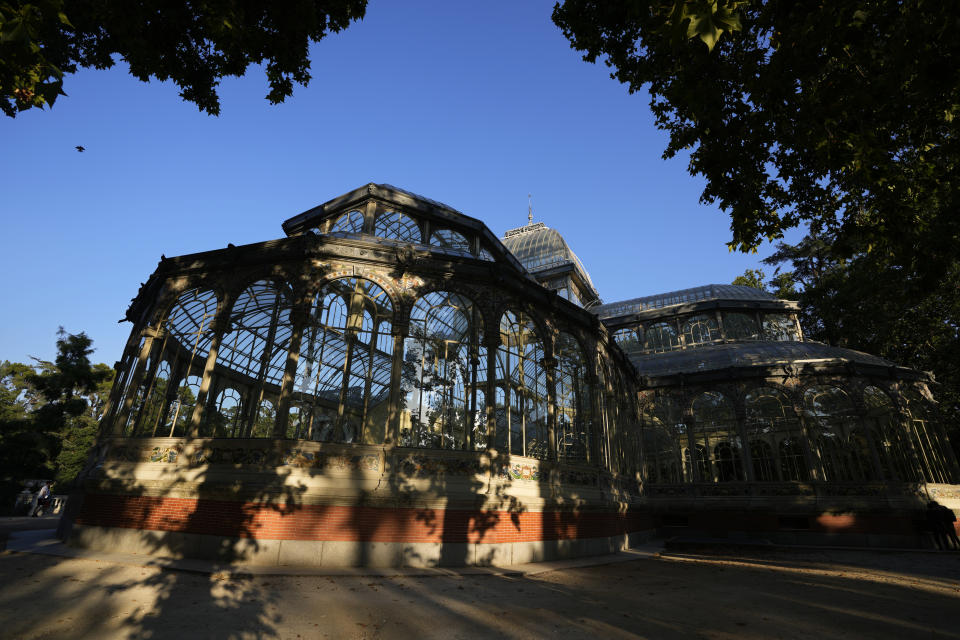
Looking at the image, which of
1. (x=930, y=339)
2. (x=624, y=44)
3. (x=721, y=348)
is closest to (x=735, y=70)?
(x=624, y=44)

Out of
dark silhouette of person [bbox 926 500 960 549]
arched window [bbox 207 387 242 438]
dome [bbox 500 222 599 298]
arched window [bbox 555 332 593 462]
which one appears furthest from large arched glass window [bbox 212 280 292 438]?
dark silhouette of person [bbox 926 500 960 549]

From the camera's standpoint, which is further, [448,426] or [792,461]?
[792,461]

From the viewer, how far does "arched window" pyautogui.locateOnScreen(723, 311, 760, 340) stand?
28.2m

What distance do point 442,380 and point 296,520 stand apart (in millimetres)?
4917

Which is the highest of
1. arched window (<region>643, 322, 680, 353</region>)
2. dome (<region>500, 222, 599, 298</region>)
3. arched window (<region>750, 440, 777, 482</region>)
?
dome (<region>500, 222, 599, 298</region>)

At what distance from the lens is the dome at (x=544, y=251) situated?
30.4 metres

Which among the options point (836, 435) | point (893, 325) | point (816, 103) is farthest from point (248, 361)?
point (893, 325)

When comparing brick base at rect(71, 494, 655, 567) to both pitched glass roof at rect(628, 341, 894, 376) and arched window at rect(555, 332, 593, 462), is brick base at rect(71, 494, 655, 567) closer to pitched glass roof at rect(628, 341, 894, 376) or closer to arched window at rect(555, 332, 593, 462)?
arched window at rect(555, 332, 593, 462)

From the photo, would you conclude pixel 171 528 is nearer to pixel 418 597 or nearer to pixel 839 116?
pixel 418 597

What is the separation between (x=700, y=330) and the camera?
28.8 m

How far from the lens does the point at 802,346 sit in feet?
79.8

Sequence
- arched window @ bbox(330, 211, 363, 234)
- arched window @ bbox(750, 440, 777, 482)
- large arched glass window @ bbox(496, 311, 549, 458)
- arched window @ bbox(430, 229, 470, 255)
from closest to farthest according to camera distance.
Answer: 1. large arched glass window @ bbox(496, 311, 549, 458)
2. arched window @ bbox(330, 211, 363, 234)
3. arched window @ bbox(430, 229, 470, 255)
4. arched window @ bbox(750, 440, 777, 482)

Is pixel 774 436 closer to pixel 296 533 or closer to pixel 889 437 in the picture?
pixel 889 437

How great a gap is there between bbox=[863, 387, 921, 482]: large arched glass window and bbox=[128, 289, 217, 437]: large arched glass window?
90.8 feet
